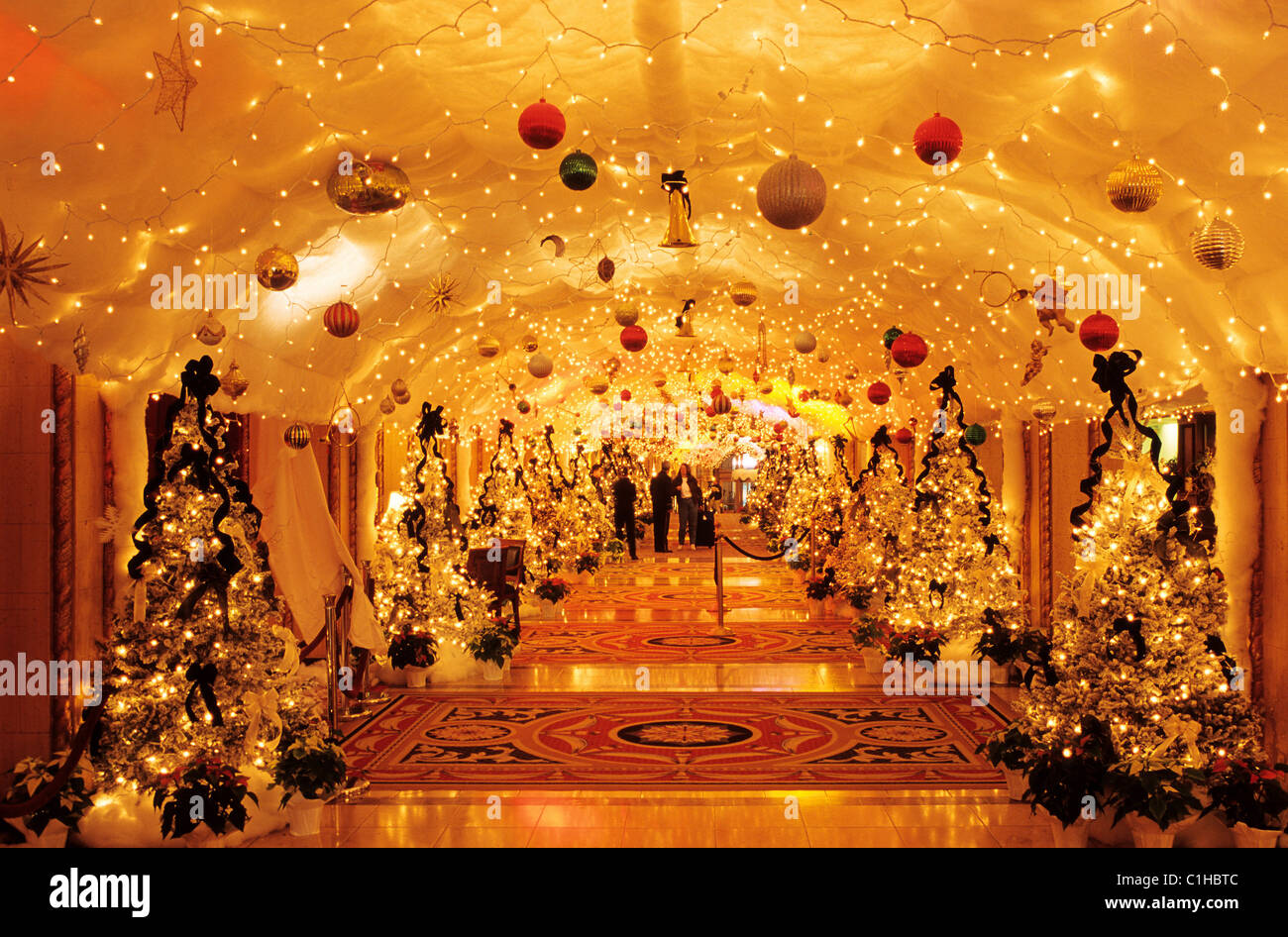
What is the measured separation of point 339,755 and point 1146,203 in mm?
4818

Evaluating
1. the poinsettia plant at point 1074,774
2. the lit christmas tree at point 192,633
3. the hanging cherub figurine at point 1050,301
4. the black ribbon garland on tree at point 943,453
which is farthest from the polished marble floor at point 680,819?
the black ribbon garland on tree at point 943,453

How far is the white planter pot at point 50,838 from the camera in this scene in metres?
5.00

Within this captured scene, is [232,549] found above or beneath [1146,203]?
beneath

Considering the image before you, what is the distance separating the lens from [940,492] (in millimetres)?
9852

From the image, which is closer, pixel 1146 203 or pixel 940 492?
pixel 1146 203

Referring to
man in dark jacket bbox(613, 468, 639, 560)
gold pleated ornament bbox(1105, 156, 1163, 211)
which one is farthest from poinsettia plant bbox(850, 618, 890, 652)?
man in dark jacket bbox(613, 468, 639, 560)

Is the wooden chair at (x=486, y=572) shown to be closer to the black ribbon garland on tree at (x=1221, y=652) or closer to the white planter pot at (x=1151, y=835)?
the white planter pot at (x=1151, y=835)

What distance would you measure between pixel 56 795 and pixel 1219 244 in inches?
229

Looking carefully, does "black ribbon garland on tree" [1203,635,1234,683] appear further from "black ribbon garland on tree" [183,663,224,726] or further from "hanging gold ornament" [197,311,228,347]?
"hanging gold ornament" [197,311,228,347]

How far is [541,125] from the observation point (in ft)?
13.4

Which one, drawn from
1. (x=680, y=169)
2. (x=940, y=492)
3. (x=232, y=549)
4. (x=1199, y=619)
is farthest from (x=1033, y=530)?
(x=232, y=549)

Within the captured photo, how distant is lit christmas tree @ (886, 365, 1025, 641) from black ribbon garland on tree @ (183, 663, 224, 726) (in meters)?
6.27

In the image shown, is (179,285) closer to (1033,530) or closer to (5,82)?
(5,82)

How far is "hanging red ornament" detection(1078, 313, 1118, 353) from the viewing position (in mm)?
5191
